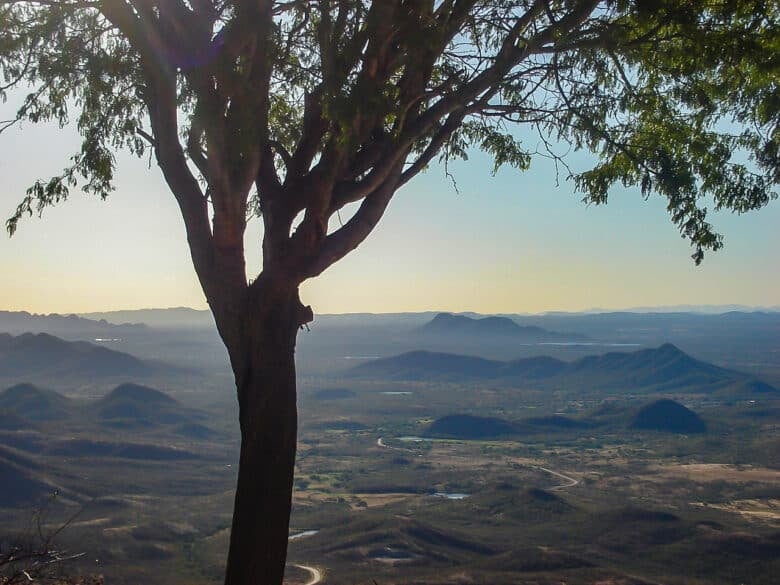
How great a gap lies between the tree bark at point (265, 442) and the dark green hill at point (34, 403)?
108645mm

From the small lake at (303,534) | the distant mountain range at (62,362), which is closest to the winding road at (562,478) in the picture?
the small lake at (303,534)

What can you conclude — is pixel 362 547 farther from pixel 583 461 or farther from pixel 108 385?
pixel 108 385

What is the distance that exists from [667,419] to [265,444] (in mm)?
112528

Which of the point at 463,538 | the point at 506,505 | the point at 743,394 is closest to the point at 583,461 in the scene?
the point at 506,505

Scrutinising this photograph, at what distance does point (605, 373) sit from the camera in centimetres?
18412

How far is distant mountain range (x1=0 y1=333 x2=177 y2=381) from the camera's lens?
6898 inches

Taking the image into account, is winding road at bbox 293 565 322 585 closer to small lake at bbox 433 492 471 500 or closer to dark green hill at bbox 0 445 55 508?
small lake at bbox 433 492 471 500

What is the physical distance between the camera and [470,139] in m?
12.7

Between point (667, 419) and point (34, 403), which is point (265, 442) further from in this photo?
point (34, 403)

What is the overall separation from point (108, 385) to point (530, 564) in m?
136

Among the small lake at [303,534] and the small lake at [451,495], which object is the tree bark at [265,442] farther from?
the small lake at [451,495]

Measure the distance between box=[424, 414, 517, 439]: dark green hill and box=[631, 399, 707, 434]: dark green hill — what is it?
15.8 metres

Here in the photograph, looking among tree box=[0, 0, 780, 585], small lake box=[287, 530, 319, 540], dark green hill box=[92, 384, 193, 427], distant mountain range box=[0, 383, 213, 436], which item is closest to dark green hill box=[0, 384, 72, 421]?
distant mountain range box=[0, 383, 213, 436]

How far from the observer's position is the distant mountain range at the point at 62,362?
175212 mm
